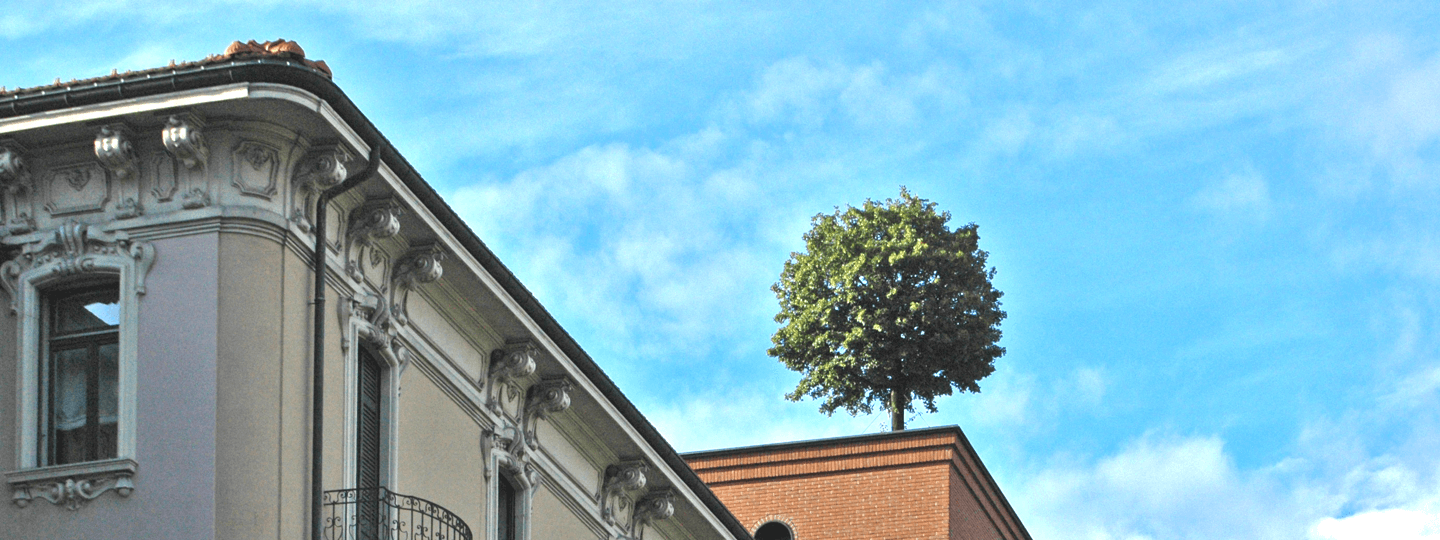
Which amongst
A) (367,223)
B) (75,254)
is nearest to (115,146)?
(75,254)

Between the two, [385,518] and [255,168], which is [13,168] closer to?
[255,168]

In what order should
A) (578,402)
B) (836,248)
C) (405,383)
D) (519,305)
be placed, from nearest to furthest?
1. (405,383)
2. (519,305)
3. (578,402)
4. (836,248)

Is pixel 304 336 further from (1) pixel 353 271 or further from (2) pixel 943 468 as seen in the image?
(2) pixel 943 468

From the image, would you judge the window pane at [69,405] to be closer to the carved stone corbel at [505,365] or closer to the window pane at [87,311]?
the window pane at [87,311]

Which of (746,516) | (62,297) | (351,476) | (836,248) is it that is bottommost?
(351,476)

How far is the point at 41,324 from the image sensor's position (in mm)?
19859

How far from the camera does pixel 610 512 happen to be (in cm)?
2741

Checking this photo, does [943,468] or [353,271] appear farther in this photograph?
[943,468]

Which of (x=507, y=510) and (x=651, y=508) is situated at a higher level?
(x=651, y=508)

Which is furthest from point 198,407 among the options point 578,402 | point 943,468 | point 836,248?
point 836,248

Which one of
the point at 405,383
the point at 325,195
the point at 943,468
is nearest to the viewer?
the point at 325,195

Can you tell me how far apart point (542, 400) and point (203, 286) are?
618 cm

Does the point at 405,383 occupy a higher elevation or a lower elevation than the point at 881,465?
lower

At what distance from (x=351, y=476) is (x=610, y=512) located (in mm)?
7425
